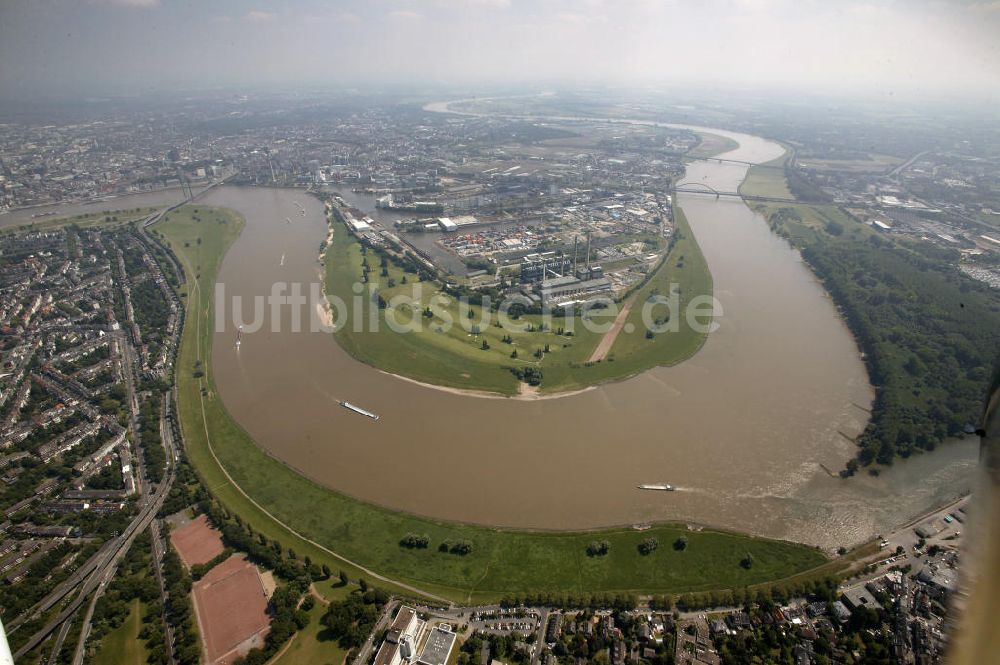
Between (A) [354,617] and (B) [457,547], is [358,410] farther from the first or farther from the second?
(A) [354,617]

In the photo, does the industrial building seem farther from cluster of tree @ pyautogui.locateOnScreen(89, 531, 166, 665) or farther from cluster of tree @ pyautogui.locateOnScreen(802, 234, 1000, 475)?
cluster of tree @ pyautogui.locateOnScreen(802, 234, 1000, 475)

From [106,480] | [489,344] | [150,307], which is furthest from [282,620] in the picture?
[150,307]

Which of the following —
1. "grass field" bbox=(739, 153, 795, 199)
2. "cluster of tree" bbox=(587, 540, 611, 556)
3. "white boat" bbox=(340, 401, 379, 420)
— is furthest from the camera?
"grass field" bbox=(739, 153, 795, 199)

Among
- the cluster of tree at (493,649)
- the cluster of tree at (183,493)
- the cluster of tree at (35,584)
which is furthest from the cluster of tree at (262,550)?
the cluster of tree at (493,649)

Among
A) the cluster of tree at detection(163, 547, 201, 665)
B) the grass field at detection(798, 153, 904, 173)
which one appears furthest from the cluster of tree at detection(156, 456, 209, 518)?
the grass field at detection(798, 153, 904, 173)

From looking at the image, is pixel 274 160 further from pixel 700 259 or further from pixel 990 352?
pixel 990 352
